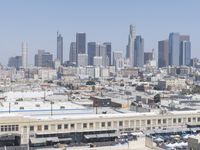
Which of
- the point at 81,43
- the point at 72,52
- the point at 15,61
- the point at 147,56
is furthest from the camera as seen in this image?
the point at 147,56

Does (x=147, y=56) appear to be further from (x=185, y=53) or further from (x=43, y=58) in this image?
(x=43, y=58)

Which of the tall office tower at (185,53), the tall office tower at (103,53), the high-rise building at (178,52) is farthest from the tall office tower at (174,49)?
the tall office tower at (103,53)

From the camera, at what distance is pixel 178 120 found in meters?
28.6

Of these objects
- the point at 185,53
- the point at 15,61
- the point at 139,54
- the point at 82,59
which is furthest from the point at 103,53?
the point at 15,61

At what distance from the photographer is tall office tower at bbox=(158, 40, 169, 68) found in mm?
189875

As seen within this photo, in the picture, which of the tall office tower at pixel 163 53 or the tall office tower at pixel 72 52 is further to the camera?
the tall office tower at pixel 163 53

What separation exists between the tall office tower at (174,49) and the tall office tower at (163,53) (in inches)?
113

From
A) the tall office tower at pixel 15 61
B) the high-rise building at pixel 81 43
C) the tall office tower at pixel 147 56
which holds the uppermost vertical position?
the high-rise building at pixel 81 43

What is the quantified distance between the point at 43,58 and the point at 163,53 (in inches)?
1965

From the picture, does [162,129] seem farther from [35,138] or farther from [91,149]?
[91,149]

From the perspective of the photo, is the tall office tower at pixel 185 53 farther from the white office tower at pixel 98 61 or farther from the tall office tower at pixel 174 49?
the white office tower at pixel 98 61

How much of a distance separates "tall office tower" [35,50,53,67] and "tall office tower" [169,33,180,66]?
48226 millimetres

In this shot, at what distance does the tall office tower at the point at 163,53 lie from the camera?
18988cm

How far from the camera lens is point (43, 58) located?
185m
